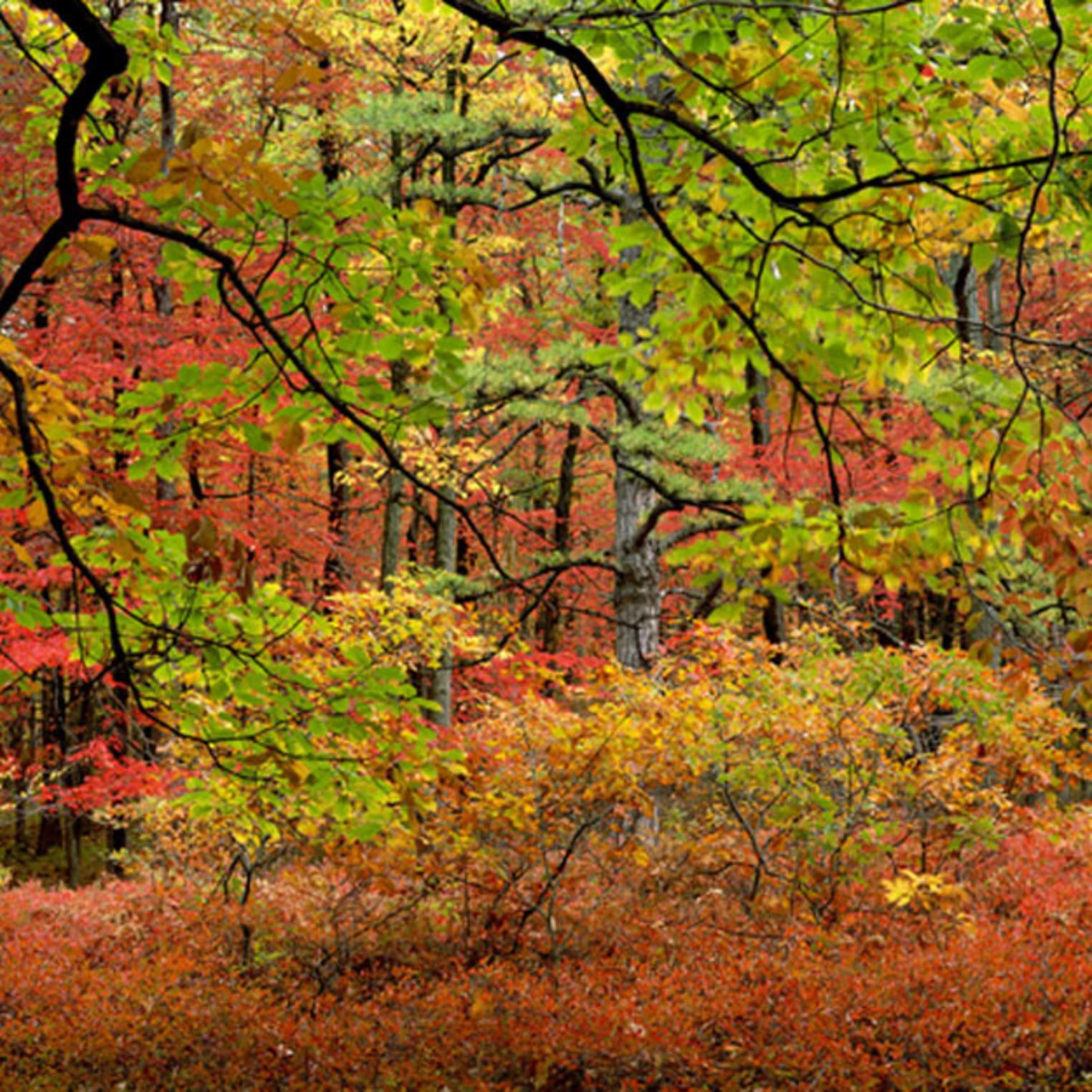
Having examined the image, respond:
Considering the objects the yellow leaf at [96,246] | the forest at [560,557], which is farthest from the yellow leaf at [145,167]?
the yellow leaf at [96,246]

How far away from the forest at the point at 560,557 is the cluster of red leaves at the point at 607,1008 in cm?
4

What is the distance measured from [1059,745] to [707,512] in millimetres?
4992

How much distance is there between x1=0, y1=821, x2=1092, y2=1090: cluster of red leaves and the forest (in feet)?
0.13

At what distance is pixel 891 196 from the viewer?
3881 mm

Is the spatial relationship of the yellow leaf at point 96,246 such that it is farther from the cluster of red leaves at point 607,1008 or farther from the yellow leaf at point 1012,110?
the cluster of red leaves at point 607,1008

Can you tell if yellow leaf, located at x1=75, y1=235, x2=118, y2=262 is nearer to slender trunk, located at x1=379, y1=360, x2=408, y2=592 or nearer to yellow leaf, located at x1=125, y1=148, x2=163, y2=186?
yellow leaf, located at x1=125, y1=148, x2=163, y2=186

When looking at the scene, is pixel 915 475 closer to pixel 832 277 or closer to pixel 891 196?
pixel 832 277

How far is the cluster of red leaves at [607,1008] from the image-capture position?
5203mm

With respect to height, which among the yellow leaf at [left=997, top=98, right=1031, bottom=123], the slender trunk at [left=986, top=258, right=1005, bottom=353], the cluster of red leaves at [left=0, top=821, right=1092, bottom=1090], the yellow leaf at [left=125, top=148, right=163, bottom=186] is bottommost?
the cluster of red leaves at [left=0, top=821, right=1092, bottom=1090]

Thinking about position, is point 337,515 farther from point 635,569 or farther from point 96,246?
point 96,246

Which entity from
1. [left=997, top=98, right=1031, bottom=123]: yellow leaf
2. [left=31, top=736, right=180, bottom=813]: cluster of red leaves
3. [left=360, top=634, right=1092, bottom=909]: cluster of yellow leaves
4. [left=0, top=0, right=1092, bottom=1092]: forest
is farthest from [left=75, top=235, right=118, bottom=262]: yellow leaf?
[left=31, top=736, right=180, bottom=813]: cluster of red leaves

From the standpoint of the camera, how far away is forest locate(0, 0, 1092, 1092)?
3.14 m

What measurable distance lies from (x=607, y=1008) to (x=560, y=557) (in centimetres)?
509

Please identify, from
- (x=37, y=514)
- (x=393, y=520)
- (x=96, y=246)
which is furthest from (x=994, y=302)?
(x=96, y=246)
